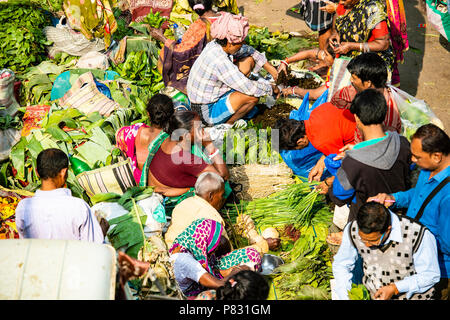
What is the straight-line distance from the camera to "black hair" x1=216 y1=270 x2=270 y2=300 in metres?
2.56

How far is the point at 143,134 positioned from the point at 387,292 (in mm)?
2634

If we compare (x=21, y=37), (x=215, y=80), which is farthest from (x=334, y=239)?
(x=21, y=37)

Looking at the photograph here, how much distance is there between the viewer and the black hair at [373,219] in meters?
2.74

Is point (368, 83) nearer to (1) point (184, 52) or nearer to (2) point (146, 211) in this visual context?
(2) point (146, 211)

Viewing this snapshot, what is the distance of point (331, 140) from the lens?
4035mm

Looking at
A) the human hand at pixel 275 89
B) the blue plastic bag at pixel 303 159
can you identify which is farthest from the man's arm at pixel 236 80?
the blue plastic bag at pixel 303 159

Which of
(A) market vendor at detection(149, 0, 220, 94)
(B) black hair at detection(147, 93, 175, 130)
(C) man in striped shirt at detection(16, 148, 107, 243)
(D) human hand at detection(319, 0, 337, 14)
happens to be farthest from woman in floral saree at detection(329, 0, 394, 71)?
(C) man in striped shirt at detection(16, 148, 107, 243)

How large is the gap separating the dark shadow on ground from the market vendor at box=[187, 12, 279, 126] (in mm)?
2203

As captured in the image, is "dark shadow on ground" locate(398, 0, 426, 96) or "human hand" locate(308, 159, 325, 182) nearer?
"human hand" locate(308, 159, 325, 182)

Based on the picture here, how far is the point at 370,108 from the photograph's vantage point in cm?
330

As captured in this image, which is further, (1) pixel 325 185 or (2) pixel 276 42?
(2) pixel 276 42

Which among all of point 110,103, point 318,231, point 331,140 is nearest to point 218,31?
point 110,103

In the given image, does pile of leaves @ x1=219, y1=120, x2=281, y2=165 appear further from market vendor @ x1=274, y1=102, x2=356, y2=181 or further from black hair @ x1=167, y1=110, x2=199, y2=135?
black hair @ x1=167, y1=110, x2=199, y2=135

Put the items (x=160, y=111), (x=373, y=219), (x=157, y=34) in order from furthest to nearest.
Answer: (x=157, y=34), (x=160, y=111), (x=373, y=219)
